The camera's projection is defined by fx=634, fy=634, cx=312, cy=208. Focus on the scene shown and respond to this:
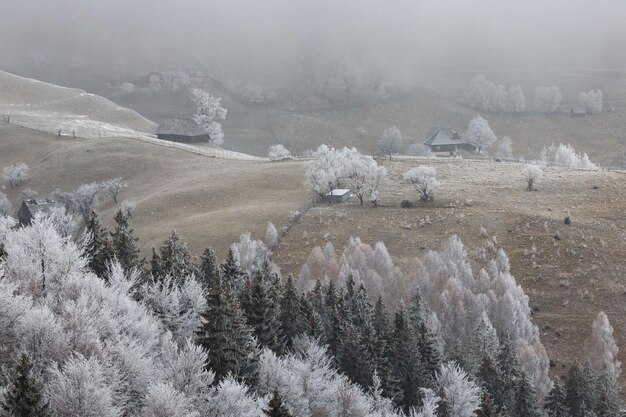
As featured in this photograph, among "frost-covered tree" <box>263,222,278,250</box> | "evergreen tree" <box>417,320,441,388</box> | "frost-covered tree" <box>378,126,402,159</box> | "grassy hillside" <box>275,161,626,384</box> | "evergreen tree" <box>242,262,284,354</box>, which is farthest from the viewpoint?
"frost-covered tree" <box>378,126,402,159</box>

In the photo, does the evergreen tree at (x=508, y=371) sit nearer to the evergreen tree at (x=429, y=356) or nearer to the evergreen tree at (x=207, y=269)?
the evergreen tree at (x=429, y=356)

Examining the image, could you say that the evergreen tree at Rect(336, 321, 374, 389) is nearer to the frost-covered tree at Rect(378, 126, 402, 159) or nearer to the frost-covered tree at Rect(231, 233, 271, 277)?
the frost-covered tree at Rect(231, 233, 271, 277)

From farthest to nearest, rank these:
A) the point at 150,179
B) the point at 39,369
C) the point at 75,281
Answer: the point at 150,179, the point at 75,281, the point at 39,369

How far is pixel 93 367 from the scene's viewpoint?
2952cm

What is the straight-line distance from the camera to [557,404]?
1892 inches

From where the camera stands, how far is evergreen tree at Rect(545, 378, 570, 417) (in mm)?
47969

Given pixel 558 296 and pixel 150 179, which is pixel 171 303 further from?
pixel 150 179

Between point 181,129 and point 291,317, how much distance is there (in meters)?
104

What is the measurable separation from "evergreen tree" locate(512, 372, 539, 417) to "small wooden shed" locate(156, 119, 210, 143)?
11171 centimetres

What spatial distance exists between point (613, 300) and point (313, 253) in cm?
2973

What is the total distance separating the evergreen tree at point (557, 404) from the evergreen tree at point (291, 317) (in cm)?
1960

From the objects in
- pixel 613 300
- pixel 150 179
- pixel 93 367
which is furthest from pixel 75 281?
pixel 150 179

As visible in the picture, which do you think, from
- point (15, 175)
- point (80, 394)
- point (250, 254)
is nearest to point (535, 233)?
point (250, 254)

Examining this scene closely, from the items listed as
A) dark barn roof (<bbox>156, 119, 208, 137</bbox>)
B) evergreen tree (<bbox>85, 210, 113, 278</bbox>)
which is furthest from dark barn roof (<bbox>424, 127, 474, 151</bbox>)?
evergreen tree (<bbox>85, 210, 113, 278</bbox>)
